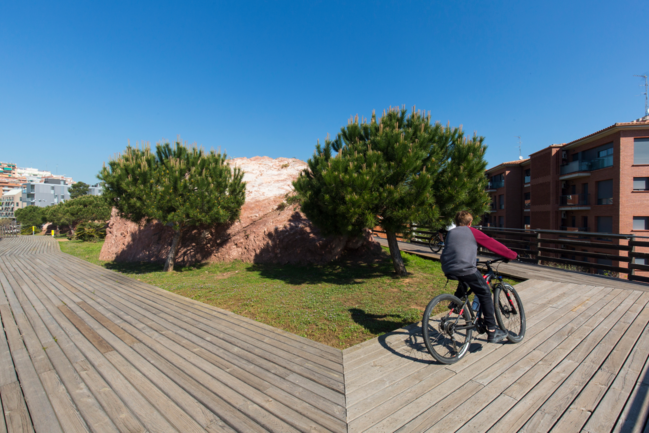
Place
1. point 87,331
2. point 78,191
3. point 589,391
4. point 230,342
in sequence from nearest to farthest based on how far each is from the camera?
point 589,391 < point 230,342 < point 87,331 < point 78,191

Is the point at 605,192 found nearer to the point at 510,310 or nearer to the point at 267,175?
the point at 267,175

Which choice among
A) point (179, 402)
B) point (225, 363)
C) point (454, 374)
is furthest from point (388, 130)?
point (179, 402)

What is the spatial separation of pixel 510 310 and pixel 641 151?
2505cm

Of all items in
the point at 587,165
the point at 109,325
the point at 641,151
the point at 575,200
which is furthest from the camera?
the point at 575,200

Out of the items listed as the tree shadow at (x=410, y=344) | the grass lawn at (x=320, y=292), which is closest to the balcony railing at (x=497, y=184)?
the grass lawn at (x=320, y=292)

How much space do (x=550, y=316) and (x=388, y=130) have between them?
4.63 meters

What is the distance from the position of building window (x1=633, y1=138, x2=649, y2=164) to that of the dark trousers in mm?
25185

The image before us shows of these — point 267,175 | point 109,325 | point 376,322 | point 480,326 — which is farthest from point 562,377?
point 267,175

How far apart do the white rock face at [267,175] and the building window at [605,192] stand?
22091mm

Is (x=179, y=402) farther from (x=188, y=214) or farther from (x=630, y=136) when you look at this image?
(x=630, y=136)

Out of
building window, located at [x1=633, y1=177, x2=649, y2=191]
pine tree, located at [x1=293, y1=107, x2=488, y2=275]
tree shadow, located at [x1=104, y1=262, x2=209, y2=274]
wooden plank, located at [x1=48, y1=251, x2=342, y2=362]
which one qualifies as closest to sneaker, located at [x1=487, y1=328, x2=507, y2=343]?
wooden plank, located at [x1=48, y1=251, x2=342, y2=362]

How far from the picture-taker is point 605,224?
842 inches

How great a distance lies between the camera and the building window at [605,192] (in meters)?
21.2

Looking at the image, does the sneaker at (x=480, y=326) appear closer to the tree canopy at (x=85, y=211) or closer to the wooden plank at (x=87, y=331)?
the wooden plank at (x=87, y=331)
